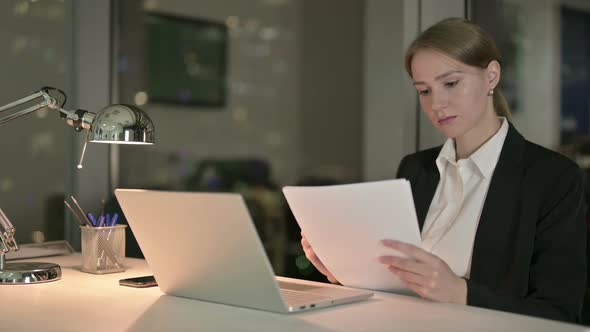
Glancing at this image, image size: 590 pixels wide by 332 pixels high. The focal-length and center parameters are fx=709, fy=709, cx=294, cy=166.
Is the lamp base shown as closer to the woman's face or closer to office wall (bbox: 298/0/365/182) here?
the woman's face

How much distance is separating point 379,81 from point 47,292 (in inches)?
53.3

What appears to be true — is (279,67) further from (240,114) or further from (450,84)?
(450,84)

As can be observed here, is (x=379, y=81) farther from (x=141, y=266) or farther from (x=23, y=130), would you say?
(x=23, y=130)

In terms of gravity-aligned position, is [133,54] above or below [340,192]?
above

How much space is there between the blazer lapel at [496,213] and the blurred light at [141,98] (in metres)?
1.92

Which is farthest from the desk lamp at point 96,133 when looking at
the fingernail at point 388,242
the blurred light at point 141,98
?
the blurred light at point 141,98

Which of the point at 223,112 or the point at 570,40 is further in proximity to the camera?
the point at 223,112

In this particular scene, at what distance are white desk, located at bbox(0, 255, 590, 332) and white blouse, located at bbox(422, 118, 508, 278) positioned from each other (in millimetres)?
403

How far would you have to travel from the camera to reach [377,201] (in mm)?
1162

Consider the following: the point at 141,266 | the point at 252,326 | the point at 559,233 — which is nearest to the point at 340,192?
the point at 252,326

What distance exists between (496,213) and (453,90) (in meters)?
0.31

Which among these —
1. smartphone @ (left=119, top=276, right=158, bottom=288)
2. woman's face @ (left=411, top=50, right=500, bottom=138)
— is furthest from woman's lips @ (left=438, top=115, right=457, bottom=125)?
smartphone @ (left=119, top=276, right=158, bottom=288)

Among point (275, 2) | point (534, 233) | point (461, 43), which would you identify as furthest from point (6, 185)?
point (275, 2)

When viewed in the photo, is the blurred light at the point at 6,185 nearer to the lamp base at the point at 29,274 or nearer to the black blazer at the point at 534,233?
the lamp base at the point at 29,274
